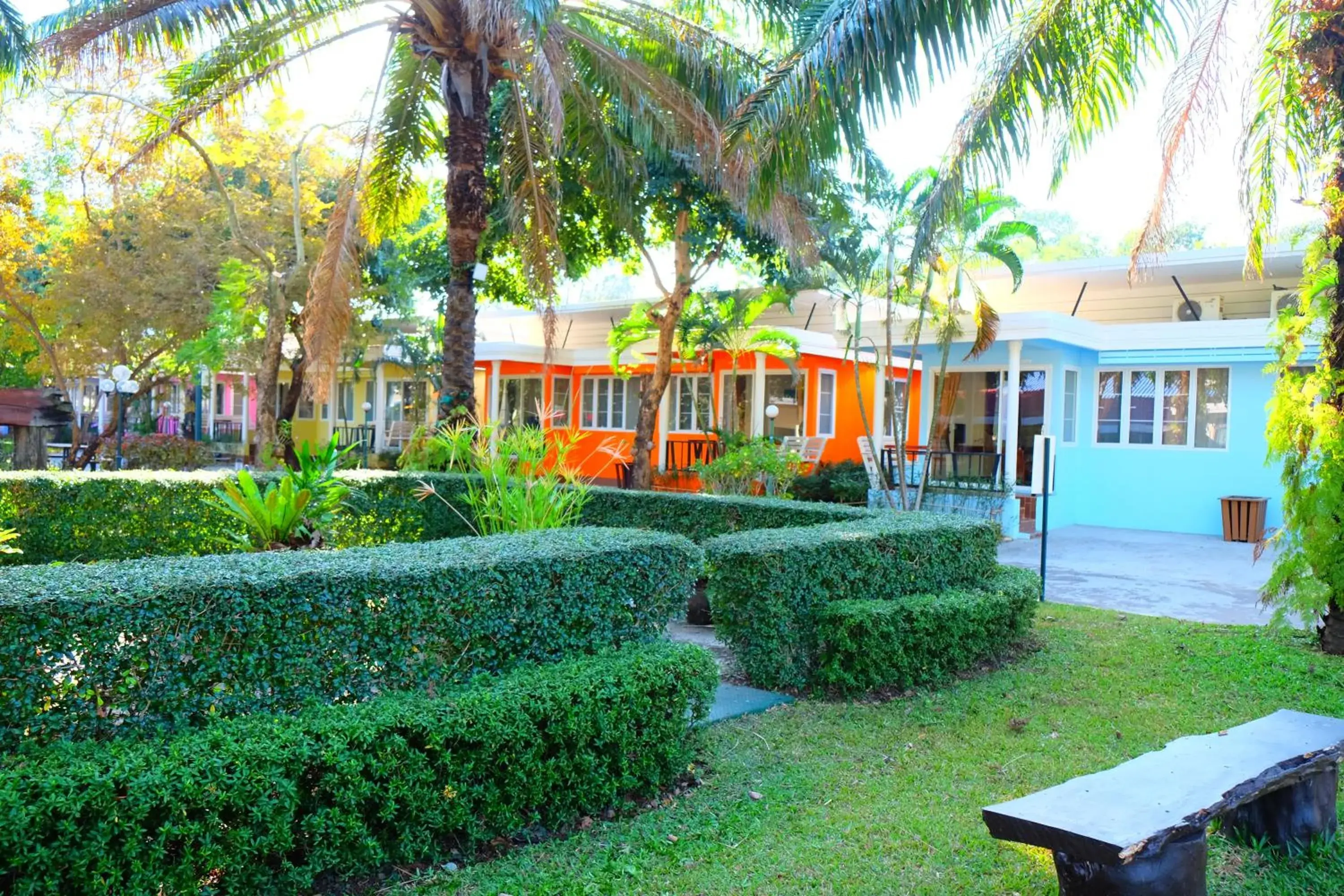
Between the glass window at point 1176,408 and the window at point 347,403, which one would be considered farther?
the window at point 347,403

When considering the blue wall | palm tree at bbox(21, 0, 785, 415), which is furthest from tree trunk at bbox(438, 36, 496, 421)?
the blue wall

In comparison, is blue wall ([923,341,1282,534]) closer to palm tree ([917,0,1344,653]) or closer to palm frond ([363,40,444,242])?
palm tree ([917,0,1344,653])

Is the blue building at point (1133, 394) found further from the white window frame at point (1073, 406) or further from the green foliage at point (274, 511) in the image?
the green foliage at point (274, 511)

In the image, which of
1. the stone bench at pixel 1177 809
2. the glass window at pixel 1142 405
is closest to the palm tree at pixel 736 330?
the glass window at pixel 1142 405

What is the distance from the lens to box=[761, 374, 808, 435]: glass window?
2003cm

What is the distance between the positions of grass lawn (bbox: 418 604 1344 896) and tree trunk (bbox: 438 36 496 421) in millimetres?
5808

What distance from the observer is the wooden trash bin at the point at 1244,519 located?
577 inches

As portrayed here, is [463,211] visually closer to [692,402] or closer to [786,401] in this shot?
[786,401]

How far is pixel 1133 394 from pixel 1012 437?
8.98ft

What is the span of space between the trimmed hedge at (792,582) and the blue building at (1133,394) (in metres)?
8.76

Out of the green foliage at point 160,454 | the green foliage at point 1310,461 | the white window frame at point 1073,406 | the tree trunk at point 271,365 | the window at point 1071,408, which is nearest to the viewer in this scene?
the green foliage at point 1310,461

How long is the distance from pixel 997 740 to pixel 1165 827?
2255 mm

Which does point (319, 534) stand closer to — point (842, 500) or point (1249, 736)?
point (1249, 736)

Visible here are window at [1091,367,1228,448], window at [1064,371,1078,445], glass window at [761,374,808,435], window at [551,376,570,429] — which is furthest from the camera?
window at [551,376,570,429]
